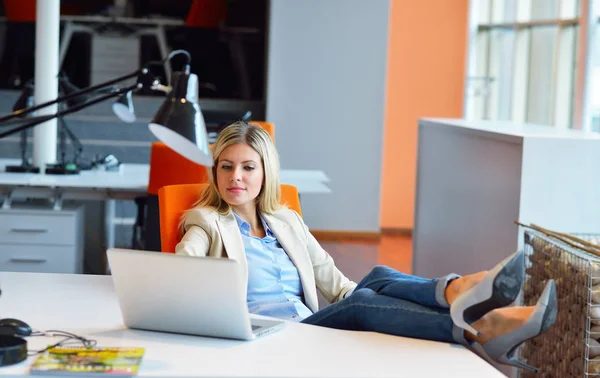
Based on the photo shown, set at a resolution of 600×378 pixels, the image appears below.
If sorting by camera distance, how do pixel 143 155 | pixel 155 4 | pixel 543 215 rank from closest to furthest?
pixel 543 215, pixel 143 155, pixel 155 4

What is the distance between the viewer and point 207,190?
289 centimetres

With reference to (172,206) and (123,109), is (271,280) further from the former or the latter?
(123,109)

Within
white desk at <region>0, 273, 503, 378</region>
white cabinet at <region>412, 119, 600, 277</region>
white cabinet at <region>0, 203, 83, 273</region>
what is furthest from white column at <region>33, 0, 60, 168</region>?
white desk at <region>0, 273, 503, 378</region>

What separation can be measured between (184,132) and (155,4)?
6869 millimetres

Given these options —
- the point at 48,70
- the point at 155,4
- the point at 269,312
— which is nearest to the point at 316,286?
the point at 269,312

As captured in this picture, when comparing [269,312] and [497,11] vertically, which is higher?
[497,11]

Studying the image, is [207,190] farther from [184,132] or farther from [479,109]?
[479,109]

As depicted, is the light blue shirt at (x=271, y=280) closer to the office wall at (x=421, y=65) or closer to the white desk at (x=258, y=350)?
the white desk at (x=258, y=350)

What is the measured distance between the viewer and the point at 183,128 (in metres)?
1.87

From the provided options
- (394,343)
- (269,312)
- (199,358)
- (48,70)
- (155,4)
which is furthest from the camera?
(155,4)

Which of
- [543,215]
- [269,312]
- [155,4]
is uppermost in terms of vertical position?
[155,4]

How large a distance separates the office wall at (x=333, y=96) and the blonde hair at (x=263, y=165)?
16.6 ft

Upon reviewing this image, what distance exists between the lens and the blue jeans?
2100mm

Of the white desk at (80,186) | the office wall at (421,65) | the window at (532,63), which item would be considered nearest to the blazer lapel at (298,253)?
the white desk at (80,186)
